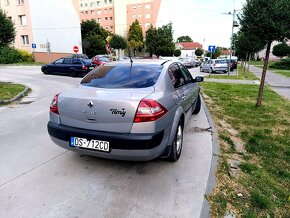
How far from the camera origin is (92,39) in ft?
147

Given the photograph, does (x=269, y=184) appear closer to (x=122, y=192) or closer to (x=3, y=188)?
(x=122, y=192)

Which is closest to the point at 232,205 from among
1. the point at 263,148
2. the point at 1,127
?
the point at 263,148

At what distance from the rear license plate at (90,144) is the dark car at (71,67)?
13773 millimetres

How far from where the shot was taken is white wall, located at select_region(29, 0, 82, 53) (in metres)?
34.7

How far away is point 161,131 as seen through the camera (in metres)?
3.19

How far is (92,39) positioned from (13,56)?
1646 centimetres

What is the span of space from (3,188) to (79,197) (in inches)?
40.6

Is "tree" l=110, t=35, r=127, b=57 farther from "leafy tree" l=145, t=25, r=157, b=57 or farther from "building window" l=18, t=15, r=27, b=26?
"building window" l=18, t=15, r=27, b=26

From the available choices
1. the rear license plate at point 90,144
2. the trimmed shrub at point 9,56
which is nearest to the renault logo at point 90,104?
the rear license plate at point 90,144

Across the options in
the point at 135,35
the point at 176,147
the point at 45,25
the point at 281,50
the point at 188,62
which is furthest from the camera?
the point at 135,35

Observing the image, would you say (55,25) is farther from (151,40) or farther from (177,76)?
(177,76)

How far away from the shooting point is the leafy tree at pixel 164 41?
182 ft

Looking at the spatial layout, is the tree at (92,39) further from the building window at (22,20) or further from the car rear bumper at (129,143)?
the car rear bumper at (129,143)

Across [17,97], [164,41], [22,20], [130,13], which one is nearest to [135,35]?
[164,41]
